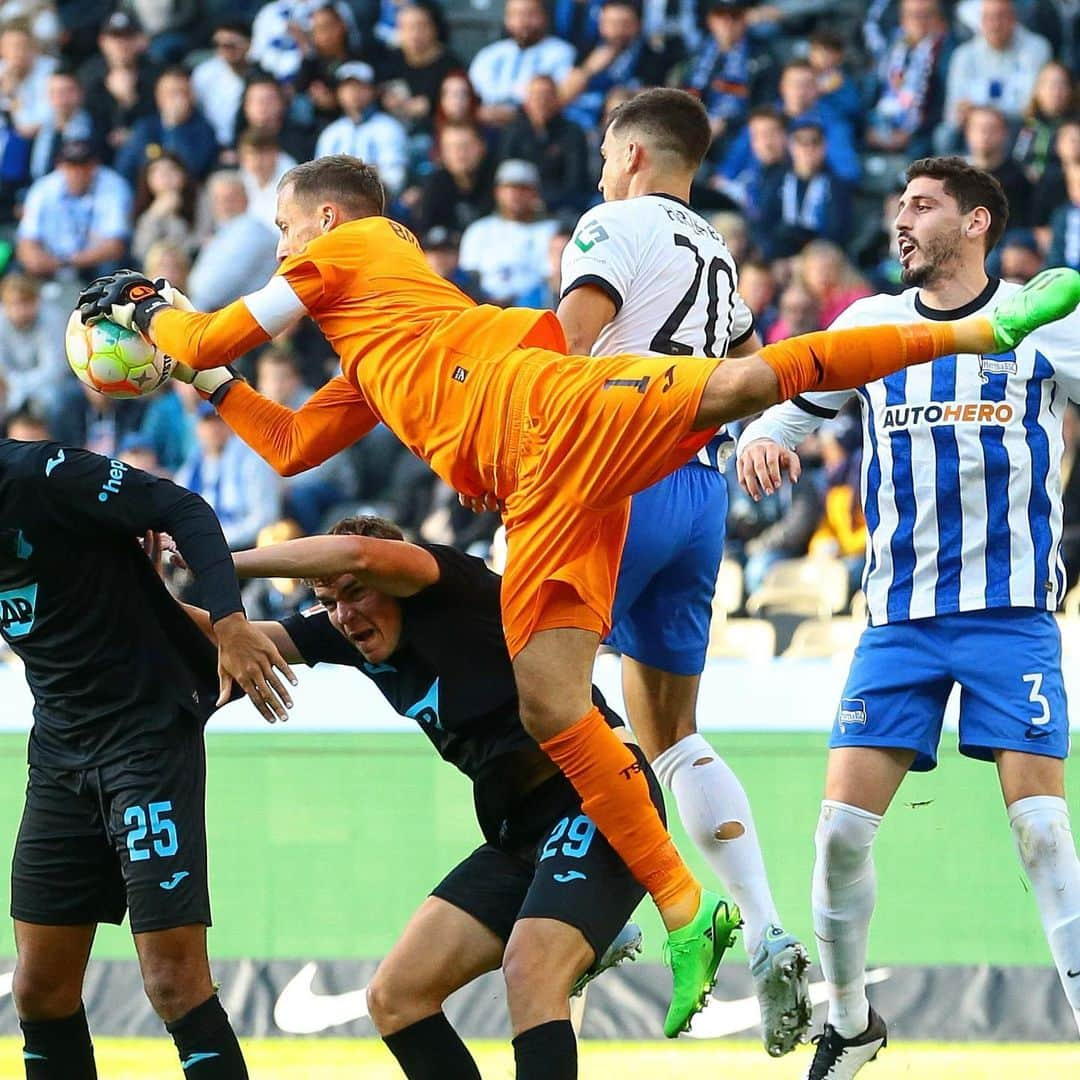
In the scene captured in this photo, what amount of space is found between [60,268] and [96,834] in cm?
921

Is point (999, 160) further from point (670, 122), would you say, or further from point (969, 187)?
point (670, 122)

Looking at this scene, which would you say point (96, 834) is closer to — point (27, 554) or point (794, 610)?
point (27, 554)

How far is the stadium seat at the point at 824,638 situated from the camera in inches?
350

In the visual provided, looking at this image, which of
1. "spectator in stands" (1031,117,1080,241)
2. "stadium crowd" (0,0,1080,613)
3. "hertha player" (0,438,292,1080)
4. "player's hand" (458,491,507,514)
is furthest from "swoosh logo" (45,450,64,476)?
"spectator in stands" (1031,117,1080,241)

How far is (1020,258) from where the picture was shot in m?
11.0

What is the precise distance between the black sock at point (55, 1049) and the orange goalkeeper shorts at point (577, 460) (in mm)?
1563

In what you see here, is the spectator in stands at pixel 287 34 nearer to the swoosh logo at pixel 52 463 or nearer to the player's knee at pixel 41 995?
the swoosh logo at pixel 52 463

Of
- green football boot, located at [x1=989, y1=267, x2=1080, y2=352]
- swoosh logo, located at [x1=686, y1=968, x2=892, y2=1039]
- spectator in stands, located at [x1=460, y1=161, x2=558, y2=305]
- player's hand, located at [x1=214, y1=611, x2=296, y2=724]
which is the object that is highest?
spectator in stands, located at [x1=460, y1=161, x2=558, y2=305]

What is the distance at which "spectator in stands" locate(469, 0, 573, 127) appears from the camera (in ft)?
44.2

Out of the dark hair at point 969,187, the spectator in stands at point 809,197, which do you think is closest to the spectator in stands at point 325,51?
the spectator in stands at point 809,197

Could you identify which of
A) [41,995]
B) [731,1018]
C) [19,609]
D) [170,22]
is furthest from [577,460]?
[170,22]

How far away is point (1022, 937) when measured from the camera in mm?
6602

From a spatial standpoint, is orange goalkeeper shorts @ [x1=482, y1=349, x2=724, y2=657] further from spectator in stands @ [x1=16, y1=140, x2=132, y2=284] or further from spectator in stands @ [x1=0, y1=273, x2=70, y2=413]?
spectator in stands @ [x1=16, y1=140, x2=132, y2=284]

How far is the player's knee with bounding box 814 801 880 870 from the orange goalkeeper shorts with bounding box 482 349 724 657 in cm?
92
